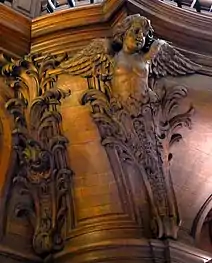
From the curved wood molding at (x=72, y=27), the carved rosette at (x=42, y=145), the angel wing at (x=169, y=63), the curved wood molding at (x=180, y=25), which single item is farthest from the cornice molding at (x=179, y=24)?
the carved rosette at (x=42, y=145)

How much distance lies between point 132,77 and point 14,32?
117cm

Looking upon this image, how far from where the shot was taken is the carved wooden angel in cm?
492

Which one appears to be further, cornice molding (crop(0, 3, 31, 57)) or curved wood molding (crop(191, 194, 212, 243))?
curved wood molding (crop(191, 194, 212, 243))

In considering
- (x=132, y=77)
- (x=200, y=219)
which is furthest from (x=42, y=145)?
(x=200, y=219)

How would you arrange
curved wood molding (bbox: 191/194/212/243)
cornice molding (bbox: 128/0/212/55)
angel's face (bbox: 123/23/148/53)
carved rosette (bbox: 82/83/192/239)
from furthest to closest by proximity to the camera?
curved wood molding (bbox: 191/194/212/243) → cornice molding (bbox: 128/0/212/55) → carved rosette (bbox: 82/83/192/239) → angel's face (bbox: 123/23/148/53)

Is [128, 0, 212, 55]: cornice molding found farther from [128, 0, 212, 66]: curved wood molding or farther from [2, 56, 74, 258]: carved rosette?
[2, 56, 74, 258]: carved rosette

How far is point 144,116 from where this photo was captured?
197 inches

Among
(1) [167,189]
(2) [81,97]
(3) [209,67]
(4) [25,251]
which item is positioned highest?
(3) [209,67]

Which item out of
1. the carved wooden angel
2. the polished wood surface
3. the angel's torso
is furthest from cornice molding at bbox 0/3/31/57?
the angel's torso

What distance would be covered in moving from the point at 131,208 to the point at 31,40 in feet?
5.81

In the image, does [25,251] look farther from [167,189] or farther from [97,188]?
[167,189]


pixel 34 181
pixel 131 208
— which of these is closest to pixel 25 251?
pixel 34 181

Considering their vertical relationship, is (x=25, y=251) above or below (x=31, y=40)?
below

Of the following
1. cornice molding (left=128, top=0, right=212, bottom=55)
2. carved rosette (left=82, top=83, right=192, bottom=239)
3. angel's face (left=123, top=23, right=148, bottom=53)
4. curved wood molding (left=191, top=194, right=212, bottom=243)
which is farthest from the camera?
curved wood molding (left=191, top=194, right=212, bottom=243)
